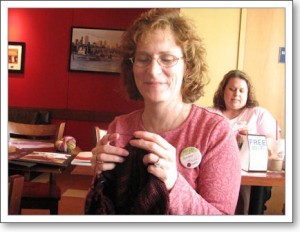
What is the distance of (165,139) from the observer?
2.64ft

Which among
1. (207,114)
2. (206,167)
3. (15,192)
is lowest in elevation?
(15,192)

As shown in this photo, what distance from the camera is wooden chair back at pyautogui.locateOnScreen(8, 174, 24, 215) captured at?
2.82 ft

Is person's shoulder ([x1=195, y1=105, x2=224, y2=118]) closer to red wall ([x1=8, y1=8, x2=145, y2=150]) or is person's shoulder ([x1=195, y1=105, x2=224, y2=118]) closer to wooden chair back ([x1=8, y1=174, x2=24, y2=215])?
red wall ([x1=8, y1=8, x2=145, y2=150])

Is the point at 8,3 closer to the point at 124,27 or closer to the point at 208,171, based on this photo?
the point at 124,27

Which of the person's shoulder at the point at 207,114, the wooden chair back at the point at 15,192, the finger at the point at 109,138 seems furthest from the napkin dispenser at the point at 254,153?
the wooden chair back at the point at 15,192

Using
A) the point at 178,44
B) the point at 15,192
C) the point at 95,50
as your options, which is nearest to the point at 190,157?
the point at 178,44

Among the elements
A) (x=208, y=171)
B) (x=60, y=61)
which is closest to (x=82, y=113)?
(x=60, y=61)

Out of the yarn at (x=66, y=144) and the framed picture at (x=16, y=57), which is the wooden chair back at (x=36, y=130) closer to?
the yarn at (x=66, y=144)

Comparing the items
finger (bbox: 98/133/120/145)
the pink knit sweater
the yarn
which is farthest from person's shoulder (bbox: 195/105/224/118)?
the yarn

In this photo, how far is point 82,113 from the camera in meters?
0.87

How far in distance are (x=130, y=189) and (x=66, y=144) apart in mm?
226

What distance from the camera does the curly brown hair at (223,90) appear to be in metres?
0.84

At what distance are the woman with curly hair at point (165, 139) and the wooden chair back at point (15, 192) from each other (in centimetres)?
20

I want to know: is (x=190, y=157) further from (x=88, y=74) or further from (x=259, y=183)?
(x=88, y=74)
